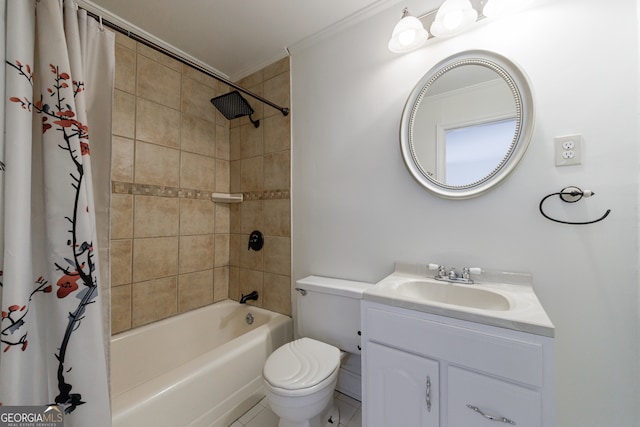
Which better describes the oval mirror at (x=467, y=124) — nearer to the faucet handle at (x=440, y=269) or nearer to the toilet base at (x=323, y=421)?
the faucet handle at (x=440, y=269)

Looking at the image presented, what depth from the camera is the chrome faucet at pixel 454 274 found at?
1.15 metres

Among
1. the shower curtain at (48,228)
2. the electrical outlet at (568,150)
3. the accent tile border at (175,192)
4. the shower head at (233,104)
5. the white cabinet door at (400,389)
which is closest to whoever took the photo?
the shower curtain at (48,228)

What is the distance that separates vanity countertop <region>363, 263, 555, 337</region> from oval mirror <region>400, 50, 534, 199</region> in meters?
0.42

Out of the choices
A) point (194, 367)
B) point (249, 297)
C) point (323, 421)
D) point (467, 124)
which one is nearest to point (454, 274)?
point (467, 124)

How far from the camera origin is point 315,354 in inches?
50.6

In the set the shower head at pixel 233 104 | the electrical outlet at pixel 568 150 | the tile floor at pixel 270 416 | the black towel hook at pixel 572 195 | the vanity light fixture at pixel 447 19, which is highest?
the vanity light fixture at pixel 447 19

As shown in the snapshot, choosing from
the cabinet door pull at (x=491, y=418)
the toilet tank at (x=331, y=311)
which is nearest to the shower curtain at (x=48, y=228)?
the toilet tank at (x=331, y=311)

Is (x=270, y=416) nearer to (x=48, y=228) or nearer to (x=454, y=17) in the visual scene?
(x=48, y=228)

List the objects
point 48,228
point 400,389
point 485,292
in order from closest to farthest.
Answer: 1. point 48,228
2. point 400,389
3. point 485,292

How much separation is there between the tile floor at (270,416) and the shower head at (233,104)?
191cm

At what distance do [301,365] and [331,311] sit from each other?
34 centimetres

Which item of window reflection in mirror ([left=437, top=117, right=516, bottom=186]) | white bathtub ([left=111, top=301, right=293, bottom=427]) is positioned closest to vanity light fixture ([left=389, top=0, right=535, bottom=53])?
window reflection in mirror ([left=437, top=117, right=516, bottom=186])

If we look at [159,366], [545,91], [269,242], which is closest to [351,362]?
[269,242]

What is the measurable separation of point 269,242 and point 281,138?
80 centimetres
